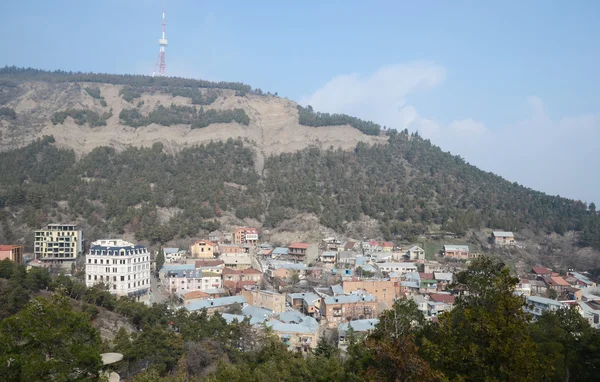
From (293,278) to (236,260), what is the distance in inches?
253

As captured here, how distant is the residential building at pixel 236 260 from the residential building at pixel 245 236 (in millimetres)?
7204

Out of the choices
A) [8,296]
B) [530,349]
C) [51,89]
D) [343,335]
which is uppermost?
[51,89]

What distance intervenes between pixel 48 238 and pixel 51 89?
220ft

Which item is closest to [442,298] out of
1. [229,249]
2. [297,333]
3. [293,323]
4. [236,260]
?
[293,323]

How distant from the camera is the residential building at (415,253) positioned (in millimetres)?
47219

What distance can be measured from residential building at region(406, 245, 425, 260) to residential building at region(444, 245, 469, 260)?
2.39 meters

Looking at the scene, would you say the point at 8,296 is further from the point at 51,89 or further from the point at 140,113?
the point at 51,89

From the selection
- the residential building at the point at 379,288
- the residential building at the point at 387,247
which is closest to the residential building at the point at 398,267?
the residential building at the point at 387,247

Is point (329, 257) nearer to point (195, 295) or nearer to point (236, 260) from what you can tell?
point (236, 260)

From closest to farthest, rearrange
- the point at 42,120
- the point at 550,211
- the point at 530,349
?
1. the point at 530,349
2. the point at 550,211
3. the point at 42,120

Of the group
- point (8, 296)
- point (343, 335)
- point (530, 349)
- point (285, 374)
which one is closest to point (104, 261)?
point (8, 296)

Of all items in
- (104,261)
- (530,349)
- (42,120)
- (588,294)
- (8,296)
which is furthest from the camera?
(42,120)

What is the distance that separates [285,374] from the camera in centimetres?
1587

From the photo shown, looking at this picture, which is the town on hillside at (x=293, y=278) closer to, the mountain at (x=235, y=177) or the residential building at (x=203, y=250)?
the residential building at (x=203, y=250)
